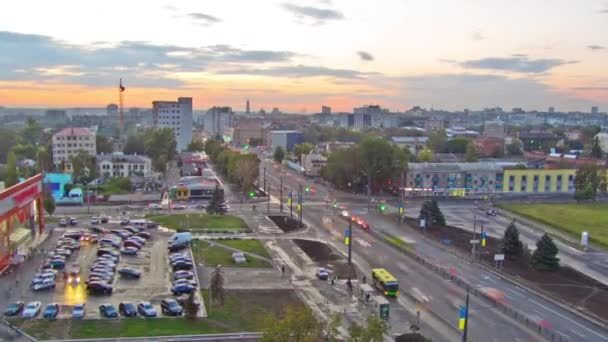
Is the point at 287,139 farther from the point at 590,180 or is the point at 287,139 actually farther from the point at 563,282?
the point at 563,282

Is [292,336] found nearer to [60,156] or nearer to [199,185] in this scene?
[199,185]

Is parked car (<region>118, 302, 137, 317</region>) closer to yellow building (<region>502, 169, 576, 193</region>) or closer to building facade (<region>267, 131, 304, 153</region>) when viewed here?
yellow building (<region>502, 169, 576, 193</region>)

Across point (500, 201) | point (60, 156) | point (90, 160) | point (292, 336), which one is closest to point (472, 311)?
point (292, 336)

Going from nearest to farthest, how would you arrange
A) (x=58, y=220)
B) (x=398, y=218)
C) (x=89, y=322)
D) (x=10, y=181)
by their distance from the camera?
1. (x=89, y=322)
2. (x=58, y=220)
3. (x=398, y=218)
4. (x=10, y=181)

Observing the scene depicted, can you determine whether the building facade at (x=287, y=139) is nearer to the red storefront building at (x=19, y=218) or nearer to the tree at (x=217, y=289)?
the red storefront building at (x=19, y=218)

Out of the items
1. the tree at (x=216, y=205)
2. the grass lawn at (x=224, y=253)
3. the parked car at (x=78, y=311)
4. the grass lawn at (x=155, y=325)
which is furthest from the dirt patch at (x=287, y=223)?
the parked car at (x=78, y=311)

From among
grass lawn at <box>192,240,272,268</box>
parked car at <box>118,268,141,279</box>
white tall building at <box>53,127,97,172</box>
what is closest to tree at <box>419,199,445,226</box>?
grass lawn at <box>192,240,272,268</box>
